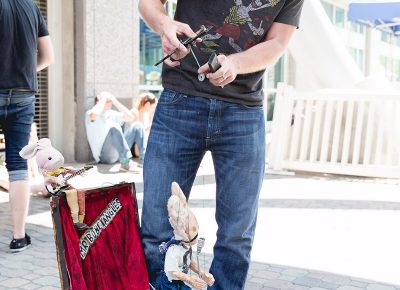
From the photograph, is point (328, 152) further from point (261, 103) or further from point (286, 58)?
point (286, 58)

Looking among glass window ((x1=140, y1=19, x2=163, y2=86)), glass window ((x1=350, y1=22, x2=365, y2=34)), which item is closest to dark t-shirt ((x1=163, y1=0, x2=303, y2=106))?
glass window ((x1=140, y1=19, x2=163, y2=86))

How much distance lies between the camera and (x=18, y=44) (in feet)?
12.9

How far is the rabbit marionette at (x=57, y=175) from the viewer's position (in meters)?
2.16

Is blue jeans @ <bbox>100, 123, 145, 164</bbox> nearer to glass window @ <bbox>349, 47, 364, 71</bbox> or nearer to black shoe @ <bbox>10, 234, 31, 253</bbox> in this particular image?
black shoe @ <bbox>10, 234, 31, 253</bbox>

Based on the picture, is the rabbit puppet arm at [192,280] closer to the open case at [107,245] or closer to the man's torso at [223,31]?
the open case at [107,245]

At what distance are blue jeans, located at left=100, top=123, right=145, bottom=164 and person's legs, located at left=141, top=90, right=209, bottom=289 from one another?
609 cm

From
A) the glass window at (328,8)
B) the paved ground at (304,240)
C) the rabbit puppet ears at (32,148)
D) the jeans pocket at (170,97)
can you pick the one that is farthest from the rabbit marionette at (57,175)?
the glass window at (328,8)

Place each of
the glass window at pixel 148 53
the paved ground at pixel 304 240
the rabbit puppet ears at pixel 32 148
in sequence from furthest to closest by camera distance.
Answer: the glass window at pixel 148 53
the paved ground at pixel 304 240
the rabbit puppet ears at pixel 32 148

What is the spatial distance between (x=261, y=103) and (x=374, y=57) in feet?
67.1

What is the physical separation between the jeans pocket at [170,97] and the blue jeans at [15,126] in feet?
5.99

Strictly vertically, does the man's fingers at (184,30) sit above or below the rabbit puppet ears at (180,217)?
above

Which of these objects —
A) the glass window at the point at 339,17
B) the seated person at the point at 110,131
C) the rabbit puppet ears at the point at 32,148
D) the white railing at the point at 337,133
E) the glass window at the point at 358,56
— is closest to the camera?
the rabbit puppet ears at the point at 32,148

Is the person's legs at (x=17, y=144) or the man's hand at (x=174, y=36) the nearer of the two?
the man's hand at (x=174, y=36)

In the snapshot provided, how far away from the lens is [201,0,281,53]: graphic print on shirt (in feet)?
7.42
